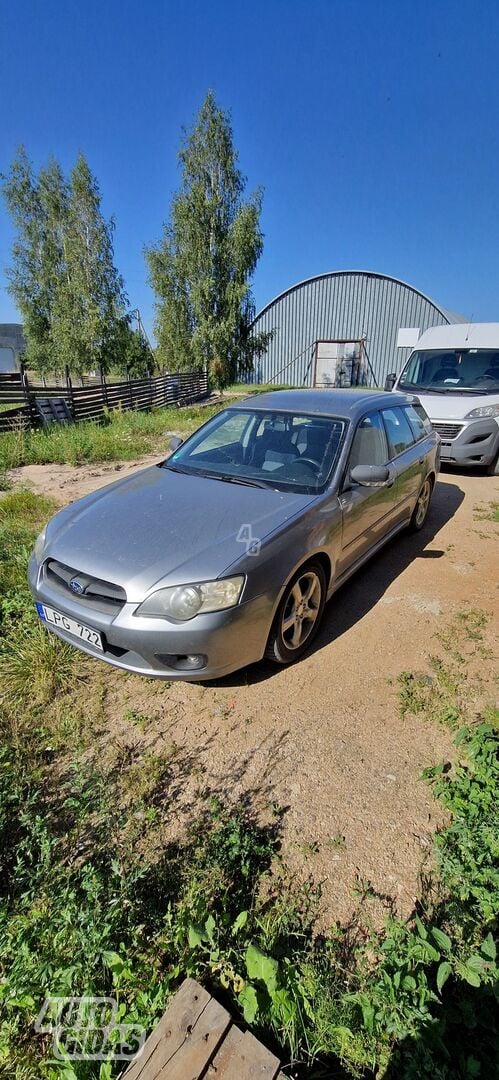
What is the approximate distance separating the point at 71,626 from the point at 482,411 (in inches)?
273

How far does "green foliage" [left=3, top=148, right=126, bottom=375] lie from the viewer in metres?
23.6

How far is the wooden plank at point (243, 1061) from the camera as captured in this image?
1067mm

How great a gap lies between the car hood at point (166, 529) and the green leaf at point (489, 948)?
5.34ft

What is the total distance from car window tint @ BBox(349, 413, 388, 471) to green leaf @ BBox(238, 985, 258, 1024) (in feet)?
8.89

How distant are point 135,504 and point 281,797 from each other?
1882mm

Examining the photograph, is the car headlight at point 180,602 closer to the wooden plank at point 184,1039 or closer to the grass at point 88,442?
the wooden plank at point 184,1039

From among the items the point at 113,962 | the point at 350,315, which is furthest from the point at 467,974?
the point at 350,315

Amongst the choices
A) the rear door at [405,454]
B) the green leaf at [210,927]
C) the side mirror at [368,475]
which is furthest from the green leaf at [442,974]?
the rear door at [405,454]

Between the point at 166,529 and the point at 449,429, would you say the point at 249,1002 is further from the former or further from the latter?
the point at 449,429

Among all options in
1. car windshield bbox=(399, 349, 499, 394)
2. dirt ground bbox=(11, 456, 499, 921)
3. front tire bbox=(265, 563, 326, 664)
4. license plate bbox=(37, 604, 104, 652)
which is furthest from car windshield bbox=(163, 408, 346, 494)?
car windshield bbox=(399, 349, 499, 394)

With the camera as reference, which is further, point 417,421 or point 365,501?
point 417,421

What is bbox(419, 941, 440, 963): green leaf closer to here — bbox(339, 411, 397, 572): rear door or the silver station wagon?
the silver station wagon

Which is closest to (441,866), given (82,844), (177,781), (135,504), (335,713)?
(335,713)

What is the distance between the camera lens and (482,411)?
274 inches
